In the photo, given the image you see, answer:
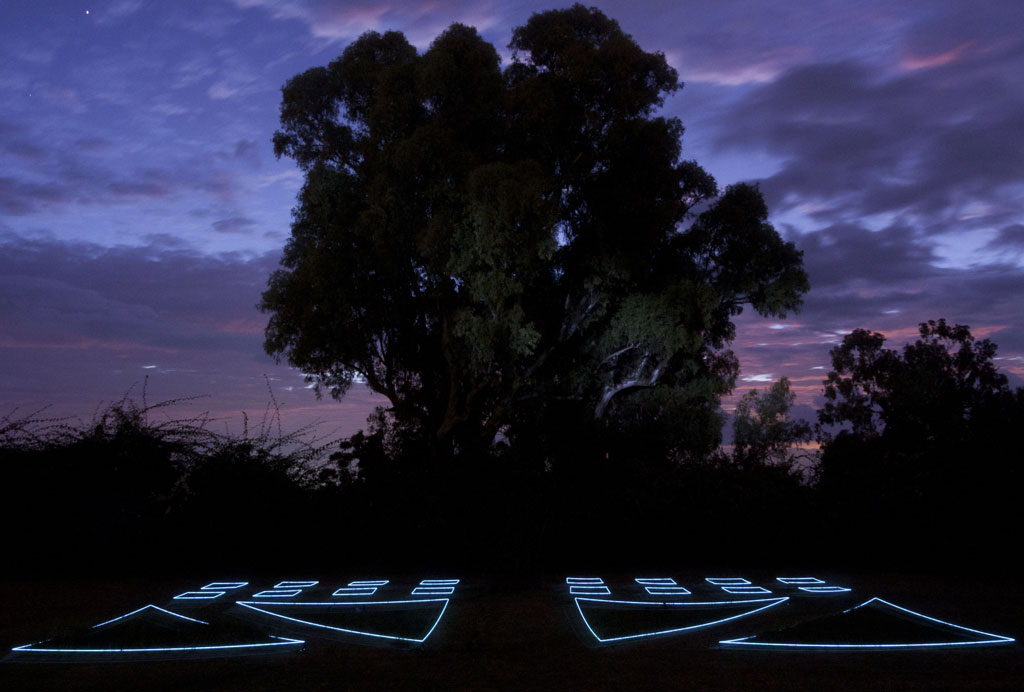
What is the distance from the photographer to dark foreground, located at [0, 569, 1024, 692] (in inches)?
145

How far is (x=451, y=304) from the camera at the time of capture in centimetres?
1571

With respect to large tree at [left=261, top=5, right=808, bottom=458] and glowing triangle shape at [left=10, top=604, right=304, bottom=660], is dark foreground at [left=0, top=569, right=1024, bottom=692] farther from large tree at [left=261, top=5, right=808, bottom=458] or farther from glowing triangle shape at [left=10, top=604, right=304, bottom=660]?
large tree at [left=261, top=5, right=808, bottom=458]

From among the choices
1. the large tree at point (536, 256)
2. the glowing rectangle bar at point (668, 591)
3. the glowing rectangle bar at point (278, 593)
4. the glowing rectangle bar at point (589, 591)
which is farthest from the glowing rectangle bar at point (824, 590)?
the large tree at point (536, 256)

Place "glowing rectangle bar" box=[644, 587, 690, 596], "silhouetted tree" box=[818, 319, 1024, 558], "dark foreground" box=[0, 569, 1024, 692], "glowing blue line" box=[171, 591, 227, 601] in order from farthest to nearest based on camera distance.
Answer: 1. "silhouetted tree" box=[818, 319, 1024, 558]
2. "glowing rectangle bar" box=[644, 587, 690, 596]
3. "glowing blue line" box=[171, 591, 227, 601]
4. "dark foreground" box=[0, 569, 1024, 692]

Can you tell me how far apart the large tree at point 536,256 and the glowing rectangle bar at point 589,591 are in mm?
7799

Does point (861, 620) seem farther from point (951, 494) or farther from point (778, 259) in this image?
point (778, 259)

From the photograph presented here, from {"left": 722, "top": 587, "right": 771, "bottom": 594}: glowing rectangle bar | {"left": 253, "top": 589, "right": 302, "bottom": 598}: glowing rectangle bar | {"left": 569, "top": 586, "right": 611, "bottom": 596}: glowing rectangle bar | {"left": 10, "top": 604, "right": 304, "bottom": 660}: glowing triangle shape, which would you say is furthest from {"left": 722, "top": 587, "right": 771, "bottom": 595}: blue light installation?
{"left": 10, "top": 604, "right": 304, "bottom": 660}: glowing triangle shape

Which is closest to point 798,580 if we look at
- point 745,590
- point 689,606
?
point 745,590

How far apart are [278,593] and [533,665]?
9.05 ft

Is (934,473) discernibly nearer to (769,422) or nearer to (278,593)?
(278,593)

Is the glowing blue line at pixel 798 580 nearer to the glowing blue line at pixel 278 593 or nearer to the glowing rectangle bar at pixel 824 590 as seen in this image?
the glowing rectangle bar at pixel 824 590

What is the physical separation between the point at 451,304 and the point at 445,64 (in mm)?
4529

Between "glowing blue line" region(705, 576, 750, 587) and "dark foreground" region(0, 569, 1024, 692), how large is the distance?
149 cm

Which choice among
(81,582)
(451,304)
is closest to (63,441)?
(81,582)
